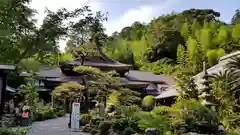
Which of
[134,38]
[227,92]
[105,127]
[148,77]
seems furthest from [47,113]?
[134,38]

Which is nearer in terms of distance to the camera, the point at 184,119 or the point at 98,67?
the point at 184,119

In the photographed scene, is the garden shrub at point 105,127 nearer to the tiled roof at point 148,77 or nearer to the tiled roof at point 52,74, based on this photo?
the tiled roof at point 52,74

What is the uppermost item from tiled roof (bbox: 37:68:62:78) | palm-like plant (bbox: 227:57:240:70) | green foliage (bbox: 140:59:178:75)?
green foliage (bbox: 140:59:178:75)

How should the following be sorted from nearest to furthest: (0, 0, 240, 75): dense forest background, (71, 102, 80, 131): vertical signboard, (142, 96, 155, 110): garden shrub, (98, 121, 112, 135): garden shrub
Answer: (0, 0, 240, 75): dense forest background
(98, 121, 112, 135): garden shrub
(71, 102, 80, 131): vertical signboard
(142, 96, 155, 110): garden shrub

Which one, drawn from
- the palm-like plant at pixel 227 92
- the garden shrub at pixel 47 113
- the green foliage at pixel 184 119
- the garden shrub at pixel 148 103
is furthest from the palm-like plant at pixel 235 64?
the garden shrub at pixel 148 103

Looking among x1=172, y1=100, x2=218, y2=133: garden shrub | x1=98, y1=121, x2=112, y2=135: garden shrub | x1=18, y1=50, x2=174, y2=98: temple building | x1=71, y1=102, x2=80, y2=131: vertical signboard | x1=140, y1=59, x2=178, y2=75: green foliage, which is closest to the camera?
x1=172, y1=100, x2=218, y2=133: garden shrub

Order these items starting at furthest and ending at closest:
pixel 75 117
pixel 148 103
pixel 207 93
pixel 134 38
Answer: pixel 134 38, pixel 148 103, pixel 75 117, pixel 207 93

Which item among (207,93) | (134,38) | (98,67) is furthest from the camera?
(134,38)

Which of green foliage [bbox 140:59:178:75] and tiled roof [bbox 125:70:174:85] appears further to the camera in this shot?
green foliage [bbox 140:59:178:75]

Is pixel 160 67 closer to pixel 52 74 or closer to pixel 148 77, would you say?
pixel 148 77

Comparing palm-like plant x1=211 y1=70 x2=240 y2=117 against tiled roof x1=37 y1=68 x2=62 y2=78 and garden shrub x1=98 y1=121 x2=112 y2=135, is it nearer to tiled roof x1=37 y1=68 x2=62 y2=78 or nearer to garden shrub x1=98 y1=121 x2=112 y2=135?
garden shrub x1=98 y1=121 x2=112 y2=135

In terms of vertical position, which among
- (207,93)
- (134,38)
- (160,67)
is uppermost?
(134,38)

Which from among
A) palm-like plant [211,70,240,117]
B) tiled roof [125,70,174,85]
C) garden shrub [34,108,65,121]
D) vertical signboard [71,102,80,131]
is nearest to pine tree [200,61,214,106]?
palm-like plant [211,70,240,117]

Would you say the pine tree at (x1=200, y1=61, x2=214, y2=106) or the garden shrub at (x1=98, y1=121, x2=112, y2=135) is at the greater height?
the pine tree at (x1=200, y1=61, x2=214, y2=106)
